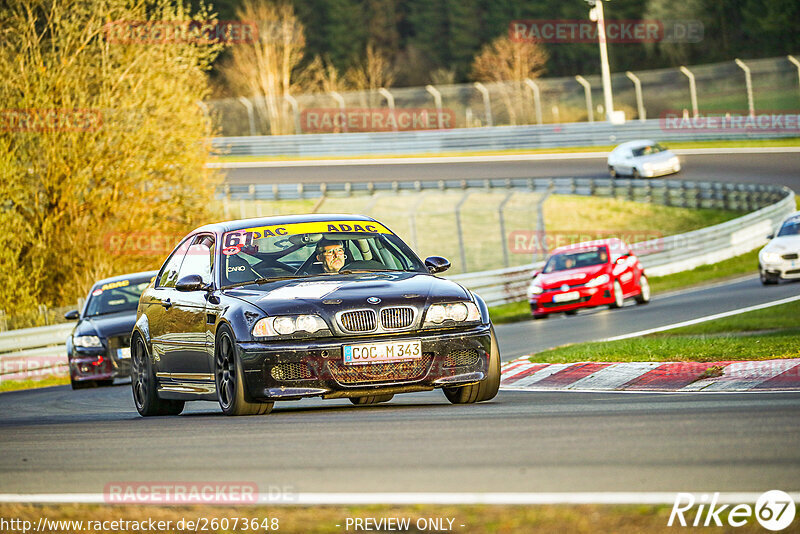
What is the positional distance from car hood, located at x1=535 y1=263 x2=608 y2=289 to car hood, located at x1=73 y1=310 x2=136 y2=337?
28.6ft

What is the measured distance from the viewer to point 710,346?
12461mm

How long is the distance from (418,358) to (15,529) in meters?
3.85

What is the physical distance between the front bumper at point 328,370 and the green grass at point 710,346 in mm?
3507

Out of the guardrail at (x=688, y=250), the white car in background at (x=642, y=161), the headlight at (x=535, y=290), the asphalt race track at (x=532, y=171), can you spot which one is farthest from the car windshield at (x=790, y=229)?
the white car in background at (x=642, y=161)

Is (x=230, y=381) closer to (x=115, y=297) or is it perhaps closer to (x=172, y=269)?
(x=172, y=269)

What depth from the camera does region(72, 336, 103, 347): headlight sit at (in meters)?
17.8

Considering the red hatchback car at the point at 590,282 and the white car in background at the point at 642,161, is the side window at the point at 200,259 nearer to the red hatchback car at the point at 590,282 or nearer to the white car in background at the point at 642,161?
the red hatchback car at the point at 590,282

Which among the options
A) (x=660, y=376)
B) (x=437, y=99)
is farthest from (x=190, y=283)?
(x=437, y=99)

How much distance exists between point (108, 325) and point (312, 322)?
32.8ft

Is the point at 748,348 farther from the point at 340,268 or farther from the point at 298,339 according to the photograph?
the point at 298,339

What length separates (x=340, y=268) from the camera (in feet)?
31.7

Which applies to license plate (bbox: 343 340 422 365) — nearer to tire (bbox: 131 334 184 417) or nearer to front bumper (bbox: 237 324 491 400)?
front bumper (bbox: 237 324 491 400)

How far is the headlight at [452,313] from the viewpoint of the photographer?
8.77 metres

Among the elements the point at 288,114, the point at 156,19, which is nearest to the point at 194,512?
the point at 156,19
